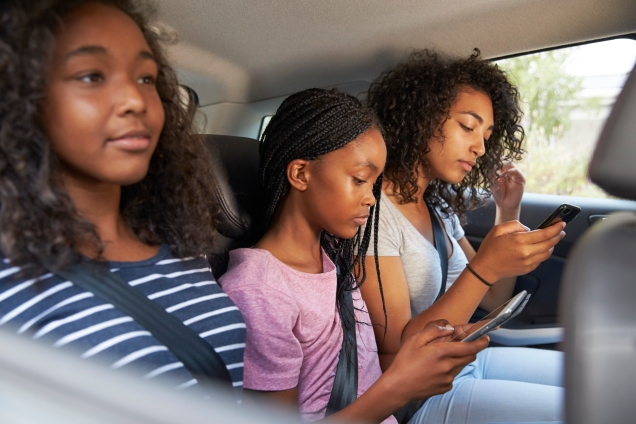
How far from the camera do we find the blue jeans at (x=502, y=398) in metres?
1.44

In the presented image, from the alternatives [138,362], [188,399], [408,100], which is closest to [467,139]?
[408,100]

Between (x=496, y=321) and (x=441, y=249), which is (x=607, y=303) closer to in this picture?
(x=496, y=321)

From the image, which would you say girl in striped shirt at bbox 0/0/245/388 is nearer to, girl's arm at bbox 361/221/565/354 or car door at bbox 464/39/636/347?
girl's arm at bbox 361/221/565/354

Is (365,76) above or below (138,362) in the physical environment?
above

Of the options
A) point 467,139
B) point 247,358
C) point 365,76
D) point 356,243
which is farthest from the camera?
point 365,76

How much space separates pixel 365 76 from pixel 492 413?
1.16 metres

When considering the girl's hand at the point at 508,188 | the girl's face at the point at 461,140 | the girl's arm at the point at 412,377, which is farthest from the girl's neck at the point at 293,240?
the girl's hand at the point at 508,188

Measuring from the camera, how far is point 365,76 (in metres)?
2.12

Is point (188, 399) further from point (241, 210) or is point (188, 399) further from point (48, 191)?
point (241, 210)

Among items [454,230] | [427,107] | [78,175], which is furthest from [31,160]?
[454,230]

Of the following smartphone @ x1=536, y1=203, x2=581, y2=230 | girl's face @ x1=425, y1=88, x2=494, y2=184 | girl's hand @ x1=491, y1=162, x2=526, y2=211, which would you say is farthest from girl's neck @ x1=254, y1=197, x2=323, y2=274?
girl's hand @ x1=491, y1=162, x2=526, y2=211

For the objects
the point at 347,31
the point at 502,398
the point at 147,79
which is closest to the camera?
the point at 147,79

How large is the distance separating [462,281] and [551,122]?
2108 millimetres

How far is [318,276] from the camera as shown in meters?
1.40
